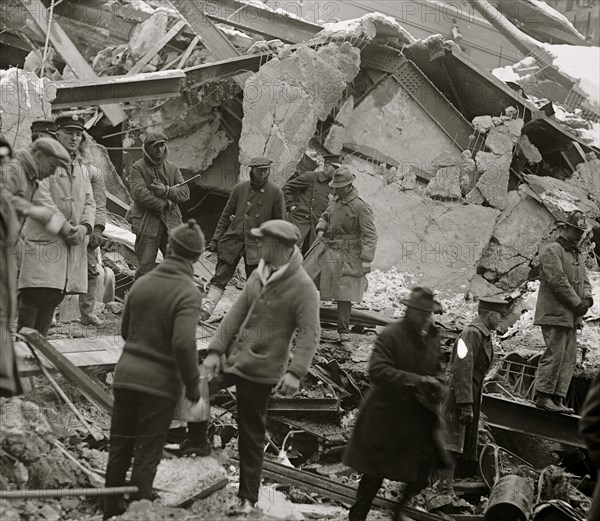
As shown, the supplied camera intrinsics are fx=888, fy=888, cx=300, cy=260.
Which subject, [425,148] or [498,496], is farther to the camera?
[425,148]

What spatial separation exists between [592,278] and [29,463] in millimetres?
9075

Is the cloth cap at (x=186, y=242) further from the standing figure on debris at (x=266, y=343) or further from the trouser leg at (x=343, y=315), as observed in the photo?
the trouser leg at (x=343, y=315)

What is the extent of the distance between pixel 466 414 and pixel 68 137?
13.7ft

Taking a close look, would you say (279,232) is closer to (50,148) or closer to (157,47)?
(50,148)

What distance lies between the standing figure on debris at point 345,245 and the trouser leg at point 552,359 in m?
2.07

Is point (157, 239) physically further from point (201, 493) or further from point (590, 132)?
point (590, 132)

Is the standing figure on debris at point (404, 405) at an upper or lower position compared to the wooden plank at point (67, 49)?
lower

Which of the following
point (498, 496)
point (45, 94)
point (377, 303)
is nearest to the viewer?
point (498, 496)

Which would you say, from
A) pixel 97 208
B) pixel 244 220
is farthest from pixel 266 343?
pixel 244 220

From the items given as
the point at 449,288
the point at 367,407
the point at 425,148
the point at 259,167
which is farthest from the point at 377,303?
the point at 367,407

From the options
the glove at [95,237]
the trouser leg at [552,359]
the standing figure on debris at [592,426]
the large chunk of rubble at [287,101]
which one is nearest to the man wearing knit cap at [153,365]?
the standing figure on debris at [592,426]

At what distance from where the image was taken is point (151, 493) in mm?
5656

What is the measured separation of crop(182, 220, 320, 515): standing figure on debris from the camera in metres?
6.00

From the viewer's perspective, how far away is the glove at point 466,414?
300 inches
